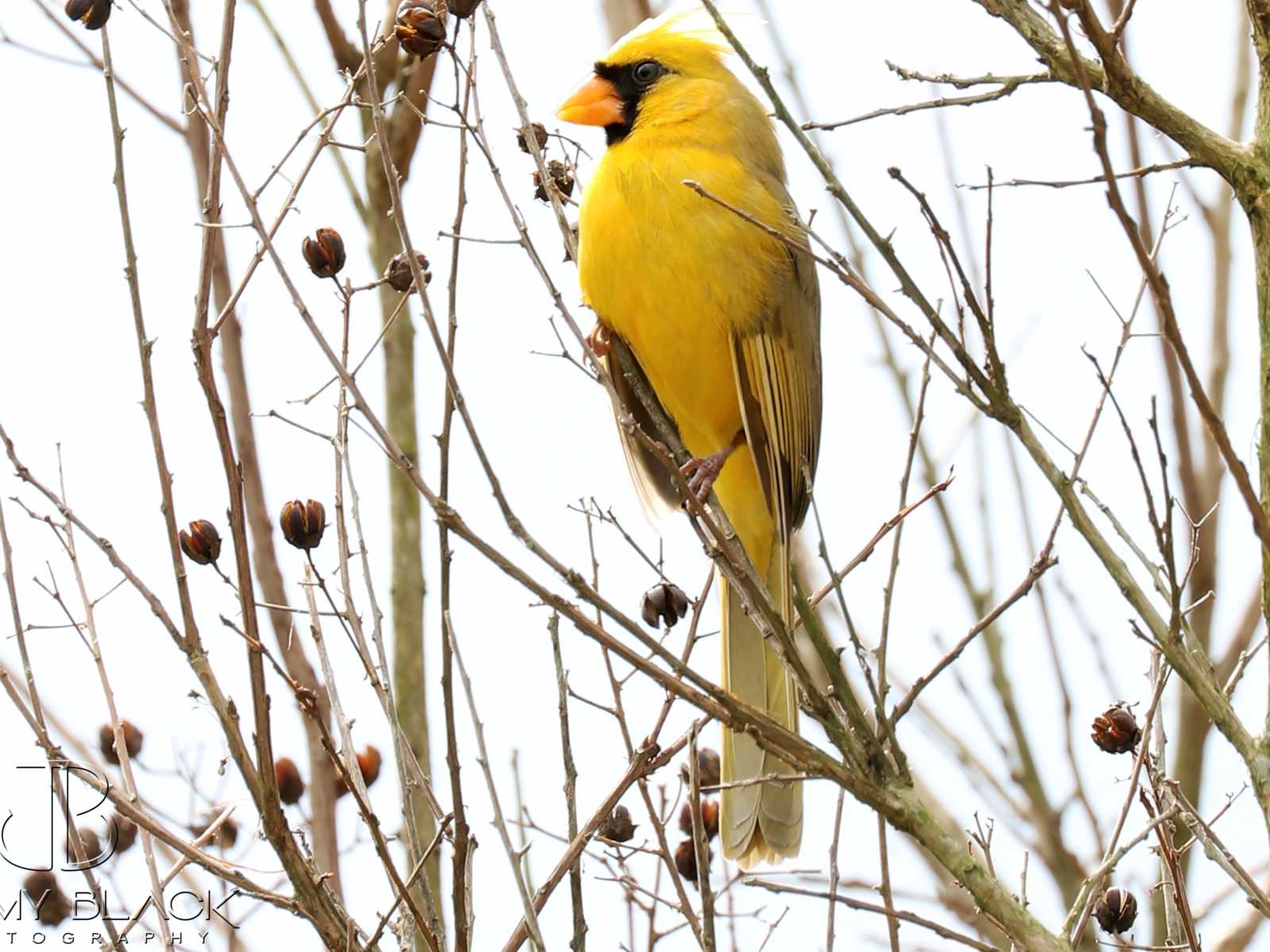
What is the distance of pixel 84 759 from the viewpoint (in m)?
2.97

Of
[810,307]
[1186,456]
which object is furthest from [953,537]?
[810,307]

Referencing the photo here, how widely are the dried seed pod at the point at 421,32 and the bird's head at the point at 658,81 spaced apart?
1.26 m

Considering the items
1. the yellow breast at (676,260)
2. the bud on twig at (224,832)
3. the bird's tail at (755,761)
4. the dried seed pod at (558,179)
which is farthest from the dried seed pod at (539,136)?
the bud on twig at (224,832)

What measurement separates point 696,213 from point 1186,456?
6.97 ft

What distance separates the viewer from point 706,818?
3.19 meters

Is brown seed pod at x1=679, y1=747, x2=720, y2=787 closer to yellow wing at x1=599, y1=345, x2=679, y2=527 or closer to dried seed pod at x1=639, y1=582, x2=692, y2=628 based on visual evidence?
dried seed pod at x1=639, y1=582, x2=692, y2=628

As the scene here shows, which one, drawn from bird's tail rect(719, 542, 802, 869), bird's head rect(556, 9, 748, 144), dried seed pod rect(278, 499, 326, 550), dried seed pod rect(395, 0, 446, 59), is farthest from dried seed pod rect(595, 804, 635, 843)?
bird's head rect(556, 9, 748, 144)

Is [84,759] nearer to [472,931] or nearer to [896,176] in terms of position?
[472,931]

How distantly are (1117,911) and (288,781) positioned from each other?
1.49 meters

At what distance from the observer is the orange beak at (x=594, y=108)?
403 cm

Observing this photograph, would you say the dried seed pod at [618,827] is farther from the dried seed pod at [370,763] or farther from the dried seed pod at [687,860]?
the dried seed pod at [370,763]

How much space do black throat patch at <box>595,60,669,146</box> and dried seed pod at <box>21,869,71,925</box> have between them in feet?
7.31

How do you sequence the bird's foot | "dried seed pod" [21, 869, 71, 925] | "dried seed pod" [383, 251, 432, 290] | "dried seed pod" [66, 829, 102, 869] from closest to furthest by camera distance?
"dried seed pod" [66, 829, 102, 869]
"dried seed pod" [21, 869, 71, 925]
"dried seed pod" [383, 251, 432, 290]
the bird's foot

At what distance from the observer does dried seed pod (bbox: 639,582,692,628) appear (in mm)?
3018
